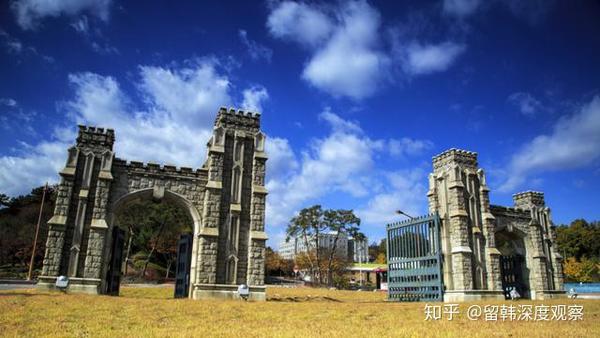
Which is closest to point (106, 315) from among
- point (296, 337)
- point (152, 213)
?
point (296, 337)

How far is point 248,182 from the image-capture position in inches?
767

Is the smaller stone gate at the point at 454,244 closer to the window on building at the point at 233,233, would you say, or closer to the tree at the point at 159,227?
the window on building at the point at 233,233

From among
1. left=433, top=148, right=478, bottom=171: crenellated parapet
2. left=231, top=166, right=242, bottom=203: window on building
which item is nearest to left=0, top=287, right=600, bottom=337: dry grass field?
left=231, top=166, right=242, bottom=203: window on building

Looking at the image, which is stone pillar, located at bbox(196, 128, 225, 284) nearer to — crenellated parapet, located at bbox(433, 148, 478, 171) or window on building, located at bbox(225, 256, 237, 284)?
window on building, located at bbox(225, 256, 237, 284)

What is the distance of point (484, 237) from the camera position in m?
21.6

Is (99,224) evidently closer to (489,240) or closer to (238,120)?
(238,120)

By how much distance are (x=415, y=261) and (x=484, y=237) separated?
400 cm

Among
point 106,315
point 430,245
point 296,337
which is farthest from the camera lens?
point 430,245

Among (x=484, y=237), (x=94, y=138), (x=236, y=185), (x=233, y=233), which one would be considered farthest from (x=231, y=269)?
(x=484, y=237)

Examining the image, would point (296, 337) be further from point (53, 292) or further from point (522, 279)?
point (522, 279)

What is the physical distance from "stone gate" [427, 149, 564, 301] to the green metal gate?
726 mm

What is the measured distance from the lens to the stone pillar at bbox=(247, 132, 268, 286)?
18.3 m

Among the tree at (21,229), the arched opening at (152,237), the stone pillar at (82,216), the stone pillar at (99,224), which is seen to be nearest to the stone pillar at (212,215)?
the stone pillar at (99,224)

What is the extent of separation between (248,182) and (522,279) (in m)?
18.0
